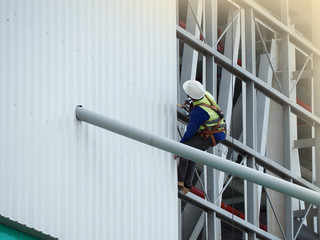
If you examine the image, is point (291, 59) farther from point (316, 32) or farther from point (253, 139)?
point (253, 139)

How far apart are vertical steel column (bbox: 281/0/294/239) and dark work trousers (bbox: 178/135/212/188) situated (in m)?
7.41

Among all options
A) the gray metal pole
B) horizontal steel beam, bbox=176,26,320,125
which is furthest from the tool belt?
horizontal steel beam, bbox=176,26,320,125

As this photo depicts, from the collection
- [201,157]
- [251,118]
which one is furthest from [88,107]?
[251,118]

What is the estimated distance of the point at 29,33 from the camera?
11.0 m

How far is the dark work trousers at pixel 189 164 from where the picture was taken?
15.0 metres

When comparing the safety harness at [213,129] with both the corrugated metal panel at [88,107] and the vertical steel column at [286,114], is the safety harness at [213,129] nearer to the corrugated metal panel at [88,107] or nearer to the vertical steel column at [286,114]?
the corrugated metal panel at [88,107]

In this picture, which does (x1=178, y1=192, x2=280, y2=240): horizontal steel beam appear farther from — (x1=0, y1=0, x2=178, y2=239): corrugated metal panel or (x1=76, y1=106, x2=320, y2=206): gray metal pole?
(x1=76, y1=106, x2=320, y2=206): gray metal pole

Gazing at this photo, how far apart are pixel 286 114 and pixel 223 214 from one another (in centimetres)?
416

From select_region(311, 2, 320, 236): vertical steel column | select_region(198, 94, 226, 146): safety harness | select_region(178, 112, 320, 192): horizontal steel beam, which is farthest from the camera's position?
select_region(311, 2, 320, 236): vertical steel column

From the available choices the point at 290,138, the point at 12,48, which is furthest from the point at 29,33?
the point at 290,138

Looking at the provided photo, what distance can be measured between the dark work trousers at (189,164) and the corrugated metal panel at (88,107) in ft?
4.03

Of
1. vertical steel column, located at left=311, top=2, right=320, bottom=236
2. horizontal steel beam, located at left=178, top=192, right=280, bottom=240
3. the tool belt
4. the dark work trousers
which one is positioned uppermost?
vertical steel column, located at left=311, top=2, right=320, bottom=236

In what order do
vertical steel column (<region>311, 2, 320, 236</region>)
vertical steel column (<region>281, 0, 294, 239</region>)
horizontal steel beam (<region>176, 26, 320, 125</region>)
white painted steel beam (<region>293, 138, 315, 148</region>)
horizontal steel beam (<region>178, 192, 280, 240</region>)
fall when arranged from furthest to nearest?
vertical steel column (<region>311, 2, 320, 236</region>), white painted steel beam (<region>293, 138, 315, 148</region>), vertical steel column (<region>281, 0, 294, 239</region>), horizontal steel beam (<region>176, 26, 320, 125</region>), horizontal steel beam (<region>178, 192, 280, 240</region>)

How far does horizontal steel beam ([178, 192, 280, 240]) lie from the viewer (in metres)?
18.5
